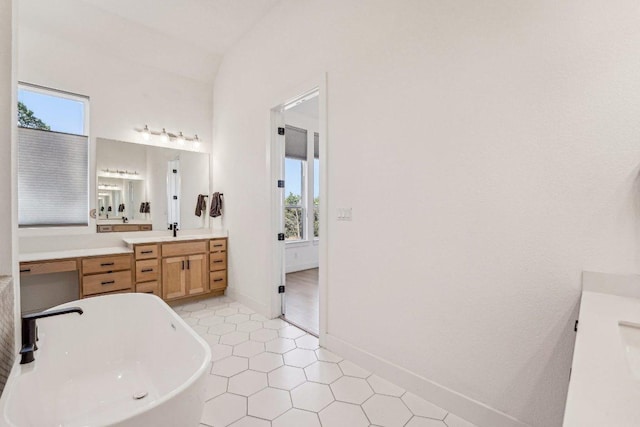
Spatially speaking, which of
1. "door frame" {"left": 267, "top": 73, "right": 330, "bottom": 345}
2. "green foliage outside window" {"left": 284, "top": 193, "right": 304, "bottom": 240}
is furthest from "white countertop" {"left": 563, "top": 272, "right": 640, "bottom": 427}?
"green foliage outside window" {"left": 284, "top": 193, "right": 304, "bottom": 240}

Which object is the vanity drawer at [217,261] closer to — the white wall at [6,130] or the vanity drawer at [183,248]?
the vanity drawer at [183,248]

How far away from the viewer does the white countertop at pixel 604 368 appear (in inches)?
21.1

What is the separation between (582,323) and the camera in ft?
3.14

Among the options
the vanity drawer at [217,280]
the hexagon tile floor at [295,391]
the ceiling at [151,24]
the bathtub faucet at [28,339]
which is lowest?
the hexagon tile floor at [295,391]

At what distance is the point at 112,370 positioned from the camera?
2.04 m

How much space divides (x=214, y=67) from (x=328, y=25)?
2.34 m

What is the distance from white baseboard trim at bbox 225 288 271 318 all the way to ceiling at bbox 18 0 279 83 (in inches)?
125

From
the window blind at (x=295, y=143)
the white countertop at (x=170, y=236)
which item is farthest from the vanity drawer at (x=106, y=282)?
the window blind at (x=295, y=143)

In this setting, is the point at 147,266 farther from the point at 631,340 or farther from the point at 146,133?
the point at 631,340

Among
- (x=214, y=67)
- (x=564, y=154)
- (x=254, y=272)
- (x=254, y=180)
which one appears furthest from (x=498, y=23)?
(x=214, y=67)

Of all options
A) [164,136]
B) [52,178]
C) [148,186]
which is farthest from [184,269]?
[164,136]

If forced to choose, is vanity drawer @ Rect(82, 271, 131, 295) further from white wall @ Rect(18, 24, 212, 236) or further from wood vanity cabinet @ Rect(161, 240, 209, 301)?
white wall @ Rect(18, 24, 212, 236)

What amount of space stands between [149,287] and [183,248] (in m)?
0.56

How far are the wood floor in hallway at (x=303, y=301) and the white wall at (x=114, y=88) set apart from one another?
2557mm
